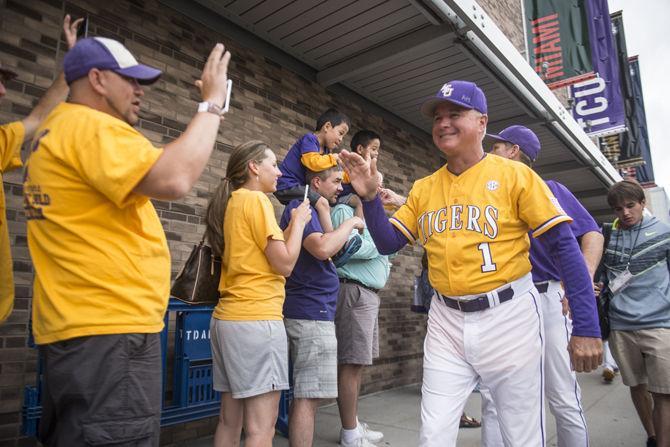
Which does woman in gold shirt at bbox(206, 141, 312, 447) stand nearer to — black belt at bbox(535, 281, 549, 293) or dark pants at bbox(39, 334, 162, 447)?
dark pants at bbox(39, 334, 162, 447)

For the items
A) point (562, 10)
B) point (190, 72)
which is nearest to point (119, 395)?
point (190, 72)

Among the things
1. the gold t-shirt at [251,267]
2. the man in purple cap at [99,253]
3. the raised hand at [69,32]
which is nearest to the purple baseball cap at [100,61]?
the man in purple cap at [99,253]

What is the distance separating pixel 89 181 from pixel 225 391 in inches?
59.3

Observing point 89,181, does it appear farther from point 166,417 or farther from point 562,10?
point 562,10

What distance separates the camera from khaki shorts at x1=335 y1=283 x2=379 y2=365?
3.64 meters

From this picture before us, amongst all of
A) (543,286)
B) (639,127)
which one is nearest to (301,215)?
(543,286)

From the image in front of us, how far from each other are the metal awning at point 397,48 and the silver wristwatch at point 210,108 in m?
2.87

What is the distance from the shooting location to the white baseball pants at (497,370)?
6.66 feet

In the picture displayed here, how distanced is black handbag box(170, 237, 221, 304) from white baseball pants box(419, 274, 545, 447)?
125cm

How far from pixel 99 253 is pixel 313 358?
168 cm

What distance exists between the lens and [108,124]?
4.85 ft

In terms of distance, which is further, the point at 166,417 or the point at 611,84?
the point at 611,84

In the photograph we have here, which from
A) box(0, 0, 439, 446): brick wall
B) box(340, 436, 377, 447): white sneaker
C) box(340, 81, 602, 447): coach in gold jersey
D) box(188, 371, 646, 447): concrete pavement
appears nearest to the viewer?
box(340, 81, 602, 447): coach in gold jersey

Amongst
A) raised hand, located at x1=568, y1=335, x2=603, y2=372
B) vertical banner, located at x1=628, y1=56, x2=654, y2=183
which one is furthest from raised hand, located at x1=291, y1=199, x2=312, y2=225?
vertical banner, located at x1=628, y1=56, x2=654, y2=183
